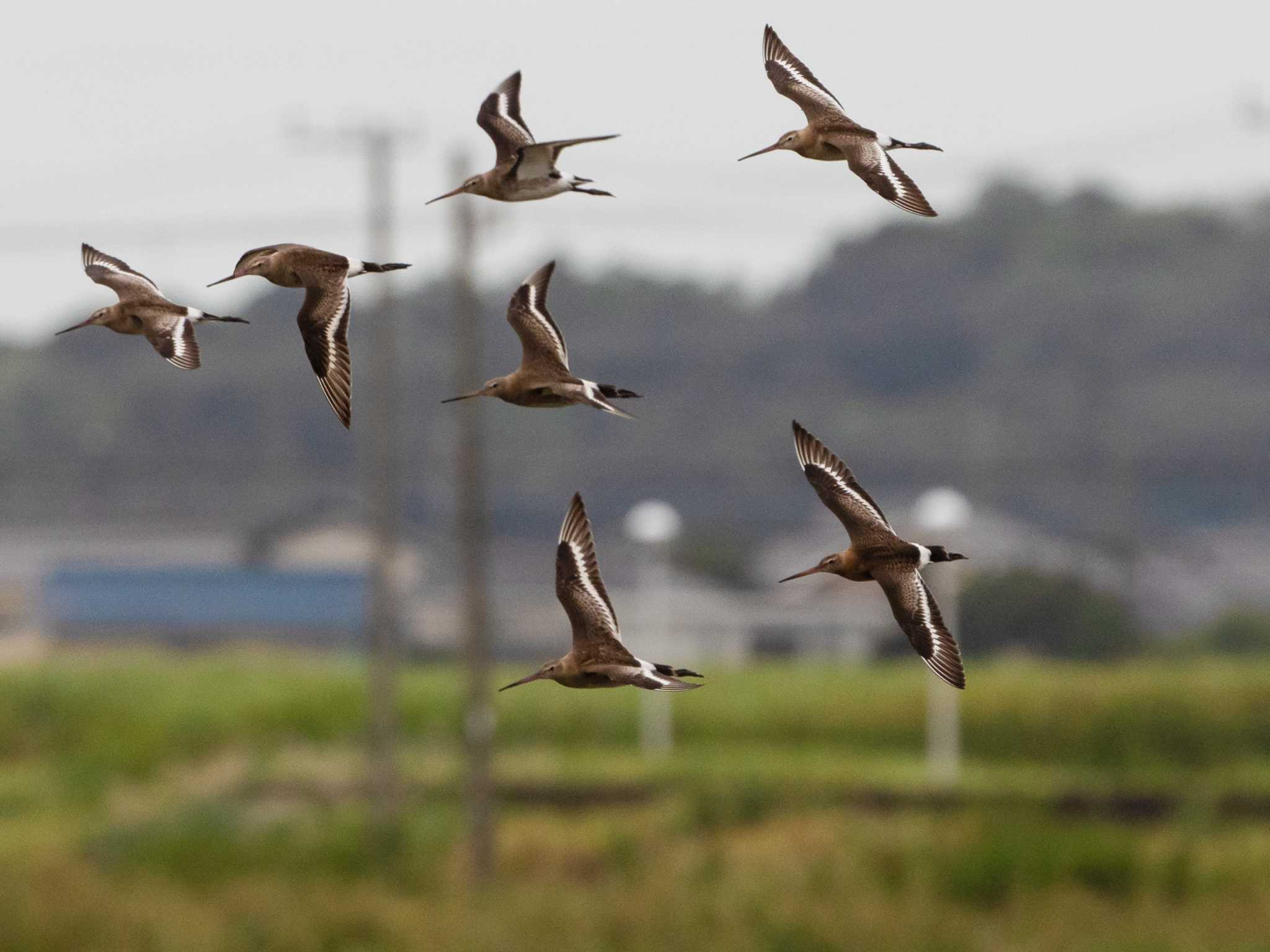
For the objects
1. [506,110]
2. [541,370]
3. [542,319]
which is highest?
[506,110]

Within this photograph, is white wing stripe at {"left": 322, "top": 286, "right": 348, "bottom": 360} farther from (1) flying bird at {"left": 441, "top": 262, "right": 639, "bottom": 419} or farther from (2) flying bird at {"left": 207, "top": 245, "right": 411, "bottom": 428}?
(1) flying bird at {"left": 441, "top": 262, "right": 639, "bottom": 419}

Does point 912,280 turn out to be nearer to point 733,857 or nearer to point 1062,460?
point 1062,460

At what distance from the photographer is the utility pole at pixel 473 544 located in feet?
114

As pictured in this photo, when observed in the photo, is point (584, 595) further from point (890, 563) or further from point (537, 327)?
point (890, 563)

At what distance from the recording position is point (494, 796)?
5031 centimetres

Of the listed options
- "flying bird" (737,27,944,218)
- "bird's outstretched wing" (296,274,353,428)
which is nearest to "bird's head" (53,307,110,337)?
"bird's outstretched wing" (296,274,353,428)

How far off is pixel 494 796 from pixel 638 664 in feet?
154

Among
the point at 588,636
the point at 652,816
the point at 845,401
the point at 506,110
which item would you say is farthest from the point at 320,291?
the point at 845,401

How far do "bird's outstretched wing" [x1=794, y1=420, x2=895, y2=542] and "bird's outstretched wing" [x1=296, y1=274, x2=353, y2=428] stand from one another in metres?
0.89

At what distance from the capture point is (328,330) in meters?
4.16

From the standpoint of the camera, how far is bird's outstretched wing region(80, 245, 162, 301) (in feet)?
13.7

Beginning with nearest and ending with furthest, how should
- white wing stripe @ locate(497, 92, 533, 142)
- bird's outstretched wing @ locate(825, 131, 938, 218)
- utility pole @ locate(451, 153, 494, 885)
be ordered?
bird's outstretched wing @ locate(825, 131, 938, 218) < white wing stripe @ locate(497, 92, 533, 142) < utility pole @ locate(451, 153, 494, 885)

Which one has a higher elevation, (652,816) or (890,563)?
(890,563)

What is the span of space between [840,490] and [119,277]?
152cm
